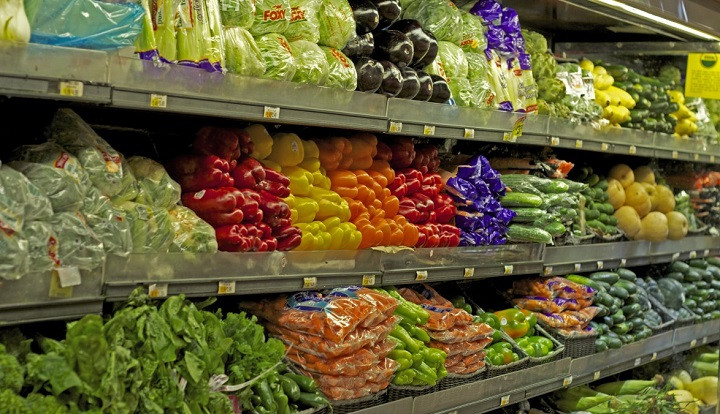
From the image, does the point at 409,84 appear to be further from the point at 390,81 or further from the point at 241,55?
the point at 241,55

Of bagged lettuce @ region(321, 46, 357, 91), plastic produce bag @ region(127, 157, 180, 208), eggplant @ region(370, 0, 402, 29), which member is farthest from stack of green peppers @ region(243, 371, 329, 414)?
eggplant @ region(370, 0, 402, 29)

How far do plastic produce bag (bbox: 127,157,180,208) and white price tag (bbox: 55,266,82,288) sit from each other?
0.44 m

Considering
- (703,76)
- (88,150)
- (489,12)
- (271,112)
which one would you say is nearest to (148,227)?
(88,150)

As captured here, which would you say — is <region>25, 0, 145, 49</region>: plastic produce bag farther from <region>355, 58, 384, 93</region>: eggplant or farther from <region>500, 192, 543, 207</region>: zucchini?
<region>500, 192, 543, 207</region>: zucchini

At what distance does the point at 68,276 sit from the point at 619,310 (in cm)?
357

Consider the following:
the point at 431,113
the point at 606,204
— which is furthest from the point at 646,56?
the point at 431,113

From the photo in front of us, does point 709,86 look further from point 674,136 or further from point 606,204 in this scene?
point 606,204

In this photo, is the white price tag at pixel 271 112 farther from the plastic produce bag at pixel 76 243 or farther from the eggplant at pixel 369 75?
the plastic produce bag at pixel 76 243

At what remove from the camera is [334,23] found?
129 inches

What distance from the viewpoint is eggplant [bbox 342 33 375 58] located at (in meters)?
3.38

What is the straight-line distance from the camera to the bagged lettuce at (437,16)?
3973 mm

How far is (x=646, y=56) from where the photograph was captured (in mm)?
6359

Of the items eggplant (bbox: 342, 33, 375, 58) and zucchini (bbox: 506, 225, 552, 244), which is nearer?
eggplant (bbox: 342, 33, 375, 58)

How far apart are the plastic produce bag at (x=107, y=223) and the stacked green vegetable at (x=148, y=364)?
147mm
